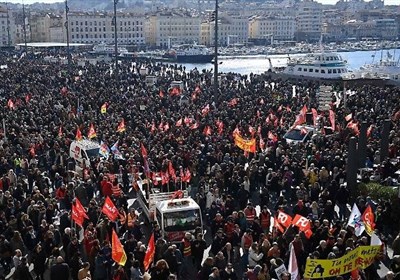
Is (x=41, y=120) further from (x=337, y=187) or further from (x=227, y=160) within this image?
(x=337, y=187)

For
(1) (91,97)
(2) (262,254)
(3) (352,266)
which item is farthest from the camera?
(1) (91,97)

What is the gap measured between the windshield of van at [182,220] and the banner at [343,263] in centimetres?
425

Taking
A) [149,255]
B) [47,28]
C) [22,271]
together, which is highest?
[47,28]

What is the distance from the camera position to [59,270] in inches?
436

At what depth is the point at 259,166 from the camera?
61.8ft

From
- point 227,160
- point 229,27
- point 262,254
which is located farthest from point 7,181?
point 229,27

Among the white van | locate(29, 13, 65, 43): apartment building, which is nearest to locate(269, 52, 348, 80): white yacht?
the white van

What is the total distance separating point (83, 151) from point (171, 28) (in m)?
130

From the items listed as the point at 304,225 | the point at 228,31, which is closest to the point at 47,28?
the point at 228,31

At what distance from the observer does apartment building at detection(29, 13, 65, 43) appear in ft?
452

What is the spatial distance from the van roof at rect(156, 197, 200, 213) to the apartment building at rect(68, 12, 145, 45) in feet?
416

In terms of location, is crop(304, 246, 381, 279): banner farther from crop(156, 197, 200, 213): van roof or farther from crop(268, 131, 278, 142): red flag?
crop(268, 131, 278, 142): red flag

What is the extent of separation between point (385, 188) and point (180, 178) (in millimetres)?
5946

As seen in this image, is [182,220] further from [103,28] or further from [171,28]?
[171,28]
